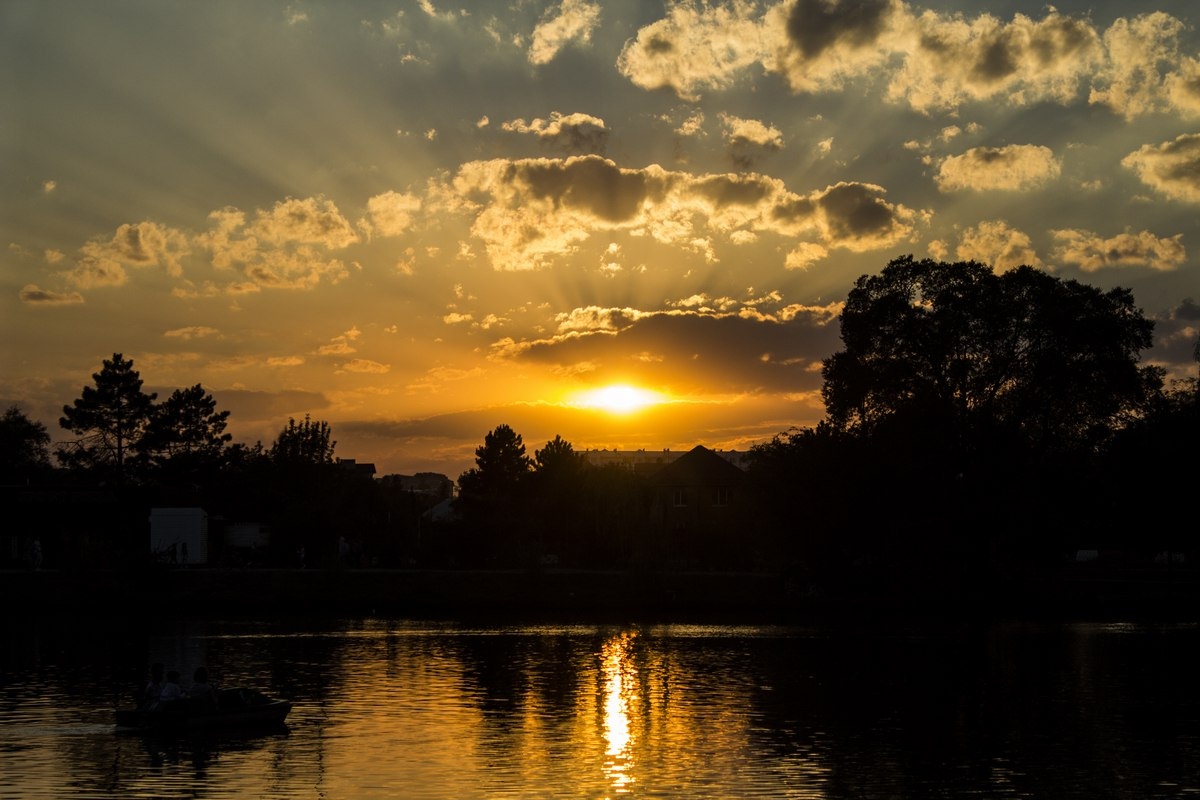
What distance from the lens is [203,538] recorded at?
10012 cm

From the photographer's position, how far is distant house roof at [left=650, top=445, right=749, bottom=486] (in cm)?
14000

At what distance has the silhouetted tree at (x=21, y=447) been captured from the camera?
150 metres

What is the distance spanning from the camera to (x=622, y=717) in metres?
40.7

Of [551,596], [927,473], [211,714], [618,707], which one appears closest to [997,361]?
[927,473]

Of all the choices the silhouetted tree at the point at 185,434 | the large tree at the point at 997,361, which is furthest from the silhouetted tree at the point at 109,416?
the large tree at the point at 997,361

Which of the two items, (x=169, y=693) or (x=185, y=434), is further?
(x=185, y=434)

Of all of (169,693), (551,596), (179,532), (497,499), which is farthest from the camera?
(497,499)

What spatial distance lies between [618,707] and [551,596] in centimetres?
4421

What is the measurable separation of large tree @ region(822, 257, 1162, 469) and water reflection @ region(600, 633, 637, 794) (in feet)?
116

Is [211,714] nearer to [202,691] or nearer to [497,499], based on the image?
[202,691]

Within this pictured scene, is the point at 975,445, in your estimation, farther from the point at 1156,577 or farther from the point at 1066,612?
the point at 1156,577

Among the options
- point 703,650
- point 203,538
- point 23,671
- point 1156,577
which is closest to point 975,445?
point 1156,577

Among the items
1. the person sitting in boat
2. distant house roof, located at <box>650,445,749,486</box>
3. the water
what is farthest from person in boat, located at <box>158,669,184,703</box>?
distant house roof, located at <box>650,445,749,486</box>

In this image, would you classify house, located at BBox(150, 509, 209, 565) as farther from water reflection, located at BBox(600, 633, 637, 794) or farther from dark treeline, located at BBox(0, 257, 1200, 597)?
water reflection, located at BBox(600, 633, 637, 794)
